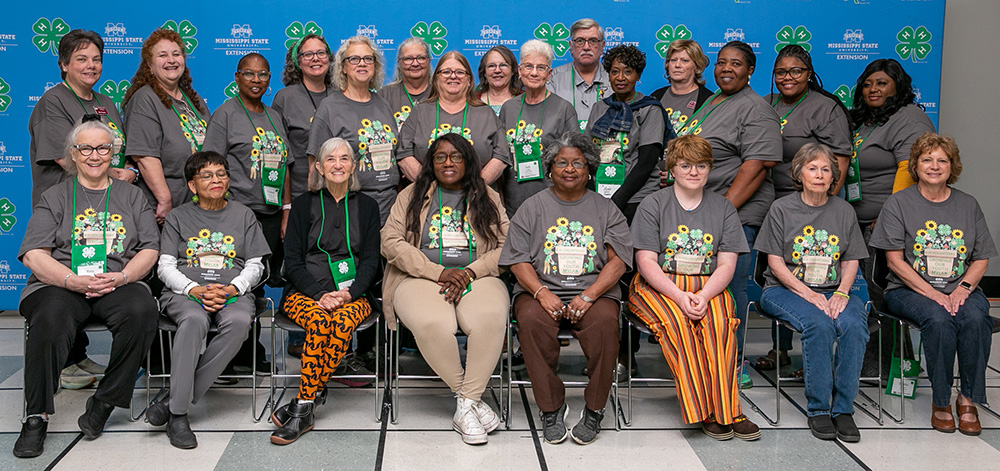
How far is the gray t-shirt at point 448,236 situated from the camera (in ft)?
11.1

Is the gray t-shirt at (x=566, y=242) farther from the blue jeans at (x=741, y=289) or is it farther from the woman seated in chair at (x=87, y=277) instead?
the woman seated in chair at (x=87, y=277)

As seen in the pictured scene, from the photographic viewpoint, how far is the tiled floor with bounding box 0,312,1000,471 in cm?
278

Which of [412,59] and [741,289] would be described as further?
[412,59]

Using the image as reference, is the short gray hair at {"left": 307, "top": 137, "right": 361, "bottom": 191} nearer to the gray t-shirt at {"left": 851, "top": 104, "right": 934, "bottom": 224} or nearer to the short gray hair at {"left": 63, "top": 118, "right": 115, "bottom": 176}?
the short gray hair at {"left": 63, "top": 118, "right": 115, "bottom": 176}

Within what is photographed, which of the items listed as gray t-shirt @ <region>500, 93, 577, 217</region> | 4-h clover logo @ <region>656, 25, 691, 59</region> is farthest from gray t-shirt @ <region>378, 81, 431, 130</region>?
4-h clover logo @ <region>656, 25, 691, 59</region>

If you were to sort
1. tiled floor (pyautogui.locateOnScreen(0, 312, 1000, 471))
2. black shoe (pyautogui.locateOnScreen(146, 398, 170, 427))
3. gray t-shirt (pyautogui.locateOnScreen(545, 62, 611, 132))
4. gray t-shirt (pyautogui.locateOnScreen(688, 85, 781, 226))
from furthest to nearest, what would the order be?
gray t-shirt (pyautogui.locateOnScreen(545, 62, 611, 132))
gray t-shirt (pyautogui.locateOnScreen(688, 85, 781, 226))
black shoe (pyautogui.locateOnScreen(146, 398, 170, 427))
tiled floor (pyautogui.locateOnScreen(0, 312, 1000, 471))

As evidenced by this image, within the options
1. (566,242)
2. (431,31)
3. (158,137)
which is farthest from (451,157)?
(431,31)

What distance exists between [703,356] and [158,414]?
217 cm

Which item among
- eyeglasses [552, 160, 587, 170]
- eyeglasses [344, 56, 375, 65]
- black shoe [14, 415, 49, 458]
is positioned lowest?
black shoe [14, 415, 49, 458]

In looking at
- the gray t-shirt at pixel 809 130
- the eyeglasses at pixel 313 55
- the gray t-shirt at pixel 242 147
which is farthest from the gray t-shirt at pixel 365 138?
the gray t-shirt at pixel 809 130

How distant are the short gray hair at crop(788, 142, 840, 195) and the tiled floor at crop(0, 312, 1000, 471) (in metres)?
1.01

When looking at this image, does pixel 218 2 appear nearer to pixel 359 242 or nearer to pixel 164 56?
pixel 164 56

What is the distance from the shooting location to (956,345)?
Answer: 3.19 meters

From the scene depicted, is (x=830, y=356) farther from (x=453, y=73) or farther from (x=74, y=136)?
(x=74, y=136)
